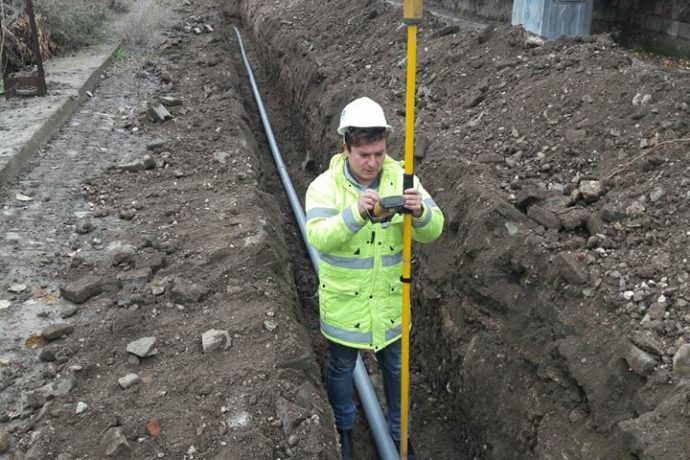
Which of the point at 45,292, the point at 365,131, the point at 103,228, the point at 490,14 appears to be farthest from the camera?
the point at 490,14

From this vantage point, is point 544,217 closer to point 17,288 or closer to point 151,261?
point 151,261

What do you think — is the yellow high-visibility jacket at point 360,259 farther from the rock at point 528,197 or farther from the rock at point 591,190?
the rock at point 591,190

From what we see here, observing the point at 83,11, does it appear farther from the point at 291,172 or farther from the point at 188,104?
the point at 291,172

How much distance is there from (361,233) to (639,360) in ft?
4.91

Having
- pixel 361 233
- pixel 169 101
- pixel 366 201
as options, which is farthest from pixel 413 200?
pixel 169 101

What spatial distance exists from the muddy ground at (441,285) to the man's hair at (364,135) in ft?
4.67

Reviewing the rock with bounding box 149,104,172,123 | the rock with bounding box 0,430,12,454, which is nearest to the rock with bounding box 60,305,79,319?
the rock with bounding box 0,430,12,454

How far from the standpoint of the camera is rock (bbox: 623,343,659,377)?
2.92 metres

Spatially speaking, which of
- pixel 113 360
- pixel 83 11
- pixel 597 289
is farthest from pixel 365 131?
pixel 83 11

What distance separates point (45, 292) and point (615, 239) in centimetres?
381

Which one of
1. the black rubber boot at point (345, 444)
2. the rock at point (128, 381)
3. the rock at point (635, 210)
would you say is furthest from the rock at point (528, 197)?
Answer: the rock at point (128, 381)

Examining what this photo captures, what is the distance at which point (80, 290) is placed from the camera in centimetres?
418

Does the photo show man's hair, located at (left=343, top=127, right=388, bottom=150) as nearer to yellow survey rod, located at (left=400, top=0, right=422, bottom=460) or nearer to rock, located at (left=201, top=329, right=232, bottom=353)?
yellow survey rod, located at (left=400, top=0, right=422, bottom=460)

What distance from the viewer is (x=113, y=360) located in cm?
368
